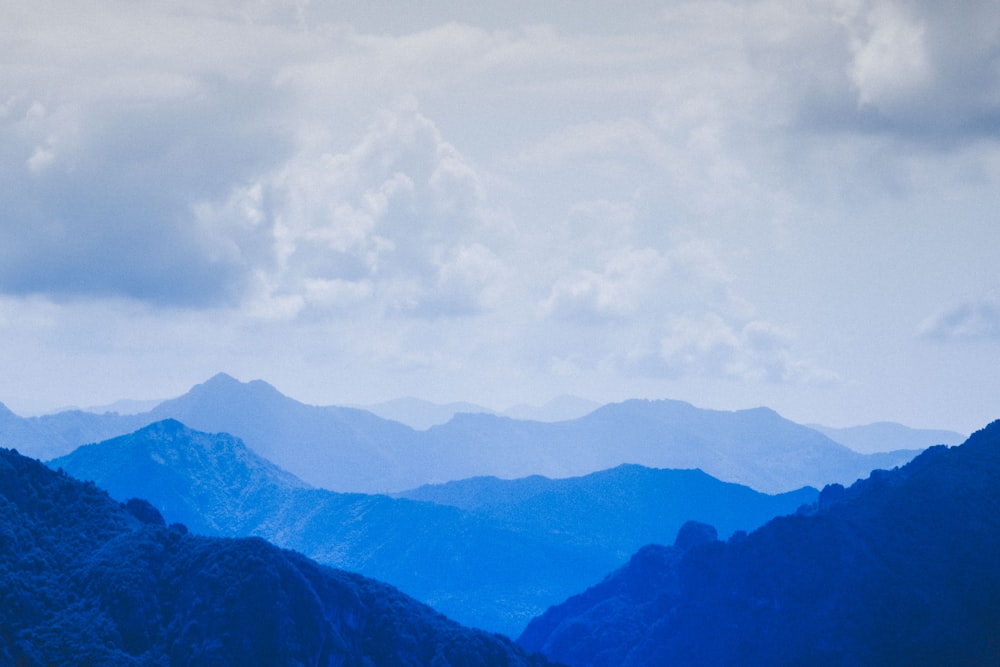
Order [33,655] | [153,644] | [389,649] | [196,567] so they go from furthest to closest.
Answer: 1. [389,649]
2. [196,567]
3. [153,644]
4. [33,655]

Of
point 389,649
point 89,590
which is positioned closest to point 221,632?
point 89,590

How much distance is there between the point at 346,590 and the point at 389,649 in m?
13.0

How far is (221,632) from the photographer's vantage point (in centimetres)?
17438

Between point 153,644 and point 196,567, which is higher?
point 196,567

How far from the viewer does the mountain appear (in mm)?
165250

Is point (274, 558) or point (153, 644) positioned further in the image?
point (274, 558)

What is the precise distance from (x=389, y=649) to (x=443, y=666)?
399 inches

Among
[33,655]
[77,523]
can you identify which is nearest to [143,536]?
[77,523]

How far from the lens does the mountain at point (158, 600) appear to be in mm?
165250

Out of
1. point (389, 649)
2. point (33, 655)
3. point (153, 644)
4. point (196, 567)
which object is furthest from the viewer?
point (389, 649)

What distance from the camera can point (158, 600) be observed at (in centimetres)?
18112

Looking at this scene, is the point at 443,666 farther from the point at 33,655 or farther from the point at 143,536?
the point at 33,655

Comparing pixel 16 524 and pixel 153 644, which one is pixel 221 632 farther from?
pixel 16 524

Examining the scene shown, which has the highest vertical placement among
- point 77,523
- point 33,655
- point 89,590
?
point 77,523
